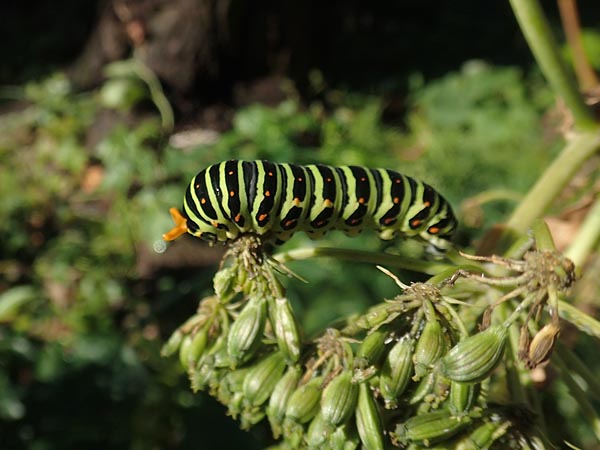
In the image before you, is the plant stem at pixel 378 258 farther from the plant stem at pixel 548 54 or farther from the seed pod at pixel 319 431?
the plant stem at pixel 548 54

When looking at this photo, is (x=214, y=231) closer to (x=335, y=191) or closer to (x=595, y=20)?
(x=335, y=191)

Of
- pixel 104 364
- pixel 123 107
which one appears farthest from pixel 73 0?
pixel 104 364

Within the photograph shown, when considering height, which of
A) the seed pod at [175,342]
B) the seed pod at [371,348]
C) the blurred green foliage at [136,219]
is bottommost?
the seed pod at [371,348]

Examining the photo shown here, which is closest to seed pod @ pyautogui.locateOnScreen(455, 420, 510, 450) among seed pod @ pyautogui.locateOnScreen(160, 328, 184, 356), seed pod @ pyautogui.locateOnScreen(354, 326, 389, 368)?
seed pod @ pyautogui.locateOnScreen(354, 326, 389, 368)

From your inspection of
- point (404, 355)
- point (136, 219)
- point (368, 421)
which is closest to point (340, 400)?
point (368, 421)

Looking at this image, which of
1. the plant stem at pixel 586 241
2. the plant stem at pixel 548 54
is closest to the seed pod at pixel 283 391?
the plant stem at pixel 586 241

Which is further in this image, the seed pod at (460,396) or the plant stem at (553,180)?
the plant stem at (553,180)
